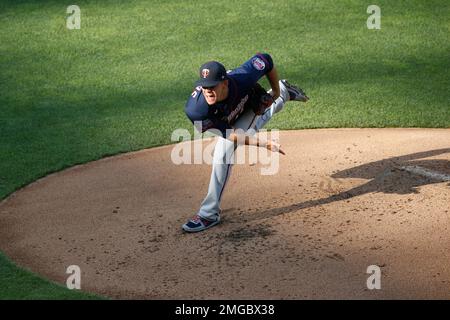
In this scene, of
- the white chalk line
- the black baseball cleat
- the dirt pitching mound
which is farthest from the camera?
the black baseball cleat

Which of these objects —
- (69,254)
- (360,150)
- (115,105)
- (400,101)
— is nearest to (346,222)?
(360,150)

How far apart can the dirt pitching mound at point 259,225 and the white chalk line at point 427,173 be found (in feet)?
0.03

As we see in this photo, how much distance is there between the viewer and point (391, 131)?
9781 millimetres

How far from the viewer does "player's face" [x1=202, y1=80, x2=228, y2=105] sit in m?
7.23

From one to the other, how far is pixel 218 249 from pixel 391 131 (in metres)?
3.49

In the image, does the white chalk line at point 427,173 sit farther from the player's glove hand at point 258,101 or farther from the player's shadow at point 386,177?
the player's glove hand at point 258,101

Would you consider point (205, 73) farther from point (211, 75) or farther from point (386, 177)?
point (386, 177)

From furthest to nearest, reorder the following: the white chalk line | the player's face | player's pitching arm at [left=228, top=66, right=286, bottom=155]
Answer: the white chalk line, the player's face, player's pitching arm at [left=228, top=66, right=286, bottom=155]

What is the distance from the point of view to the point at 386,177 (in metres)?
8.30

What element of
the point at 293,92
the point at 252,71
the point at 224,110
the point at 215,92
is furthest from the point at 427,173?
the point at 215,92

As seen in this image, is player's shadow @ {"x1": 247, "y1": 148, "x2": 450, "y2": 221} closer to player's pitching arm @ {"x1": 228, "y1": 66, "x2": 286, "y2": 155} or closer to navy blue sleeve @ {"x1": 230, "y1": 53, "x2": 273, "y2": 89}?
player's pitching arm @ {"x1": 228, "y1": 66, "x2": 286, "y2": 155}

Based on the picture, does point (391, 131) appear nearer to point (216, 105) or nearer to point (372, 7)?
point (216, 105)

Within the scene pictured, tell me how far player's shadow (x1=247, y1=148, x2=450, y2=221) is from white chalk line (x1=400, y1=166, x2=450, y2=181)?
0.05 metres

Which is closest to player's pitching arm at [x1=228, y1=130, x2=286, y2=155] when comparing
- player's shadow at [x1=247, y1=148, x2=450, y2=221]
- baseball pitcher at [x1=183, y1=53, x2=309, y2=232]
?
baseball pitcher at [x1=183, y1=53, x2=309, y2=232]
